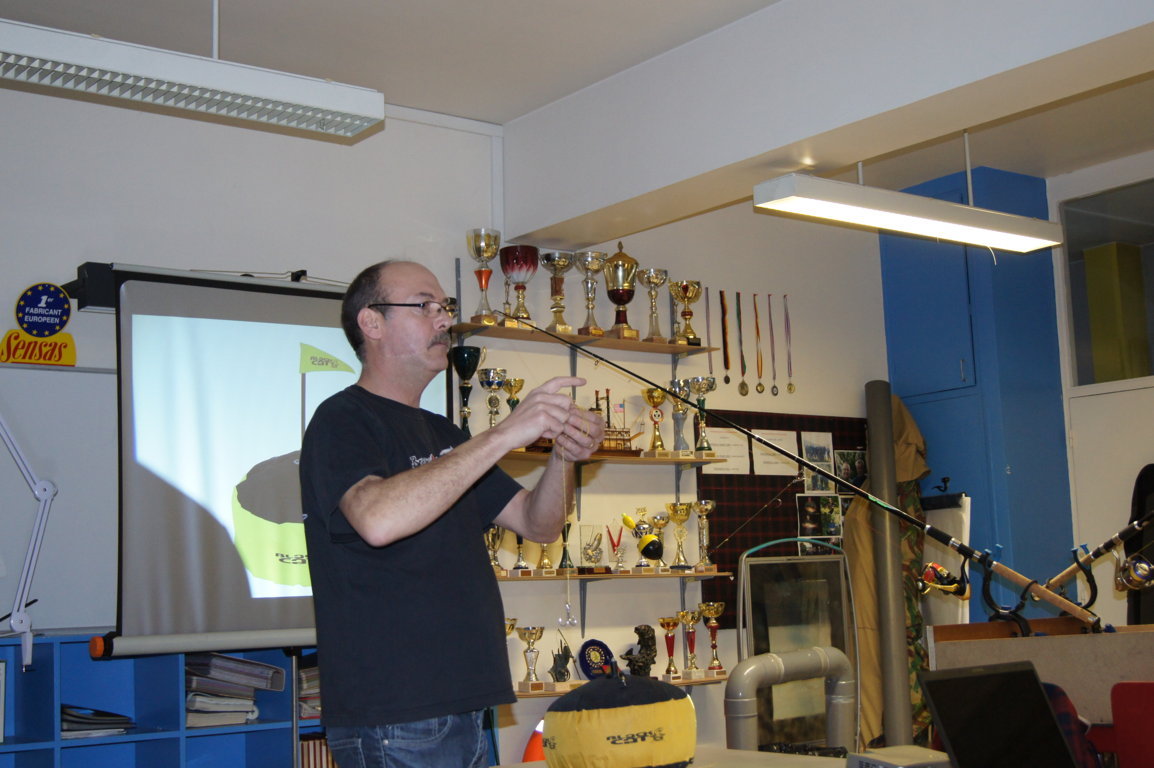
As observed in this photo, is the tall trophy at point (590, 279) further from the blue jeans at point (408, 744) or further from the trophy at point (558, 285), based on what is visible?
the blue jeans at point (408, 744)

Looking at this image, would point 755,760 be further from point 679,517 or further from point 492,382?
point 679,517

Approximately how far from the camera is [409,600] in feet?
7.07

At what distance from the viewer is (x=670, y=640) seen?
5141mm

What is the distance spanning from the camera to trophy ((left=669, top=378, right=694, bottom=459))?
521 centimetres

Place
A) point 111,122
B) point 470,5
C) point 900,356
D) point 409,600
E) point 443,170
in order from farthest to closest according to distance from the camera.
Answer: point 900,356
point 443,170
point 111,122
point 470,5
point 409,600

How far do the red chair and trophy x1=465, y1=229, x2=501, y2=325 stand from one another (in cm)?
265

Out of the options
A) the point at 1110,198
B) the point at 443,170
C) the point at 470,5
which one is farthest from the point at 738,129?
the point at 1110,198

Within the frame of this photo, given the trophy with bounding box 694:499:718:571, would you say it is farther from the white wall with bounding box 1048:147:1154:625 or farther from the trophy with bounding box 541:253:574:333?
the white wall with bounding box 1048:147:1154:625

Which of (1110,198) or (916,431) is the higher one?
(1110,198)

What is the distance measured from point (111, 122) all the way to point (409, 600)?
114 inches

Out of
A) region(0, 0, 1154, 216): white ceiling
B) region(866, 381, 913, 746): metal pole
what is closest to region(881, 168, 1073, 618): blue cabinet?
region(866, 381, 913, 746): metal pole

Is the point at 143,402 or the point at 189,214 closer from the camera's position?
the point at 143,402

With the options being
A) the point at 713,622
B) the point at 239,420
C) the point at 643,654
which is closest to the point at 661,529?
the point at 713,622

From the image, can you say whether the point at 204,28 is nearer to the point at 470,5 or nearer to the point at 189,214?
the point at 189,214
